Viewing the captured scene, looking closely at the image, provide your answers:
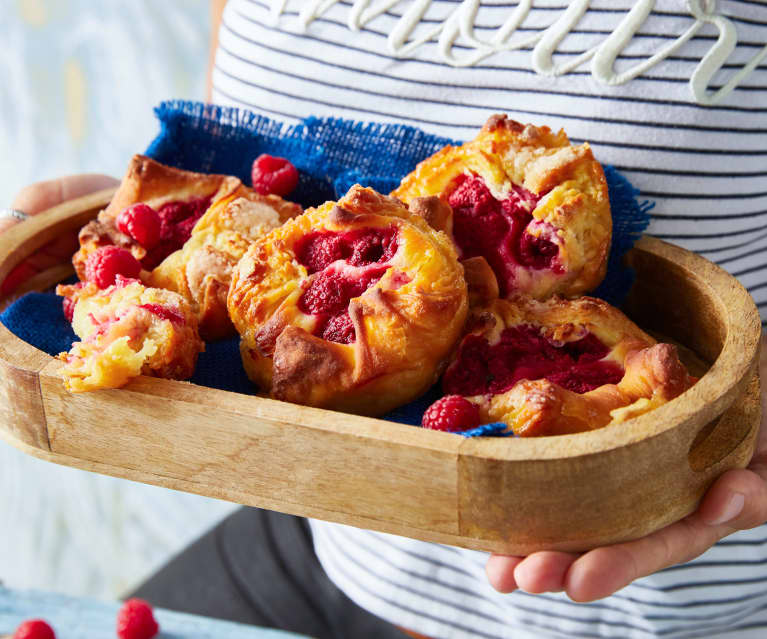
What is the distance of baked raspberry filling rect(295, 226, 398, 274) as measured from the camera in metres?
0.82

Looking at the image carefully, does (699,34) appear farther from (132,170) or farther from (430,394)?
(132,170)

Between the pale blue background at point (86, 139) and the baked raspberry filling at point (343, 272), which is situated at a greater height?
the baked raspberry filling at point (343, 272)

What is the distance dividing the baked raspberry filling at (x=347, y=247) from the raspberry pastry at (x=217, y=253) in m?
0.09

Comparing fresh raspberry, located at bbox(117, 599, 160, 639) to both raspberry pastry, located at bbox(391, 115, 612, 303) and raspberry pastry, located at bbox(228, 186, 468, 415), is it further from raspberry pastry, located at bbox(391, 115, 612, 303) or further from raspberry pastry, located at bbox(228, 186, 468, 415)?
raspberry pastry, located at bbox(391, 115, 612, 303)

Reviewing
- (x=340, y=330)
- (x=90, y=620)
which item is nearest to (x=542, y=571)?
(x=340, y=330)

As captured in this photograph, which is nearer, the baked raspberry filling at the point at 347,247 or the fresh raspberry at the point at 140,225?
the baked raspberry filling at the point at 347,247

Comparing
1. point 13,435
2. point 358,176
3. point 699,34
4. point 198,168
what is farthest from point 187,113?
point 699,34

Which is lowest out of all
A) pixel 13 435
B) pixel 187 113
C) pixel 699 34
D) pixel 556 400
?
pixel 13 435

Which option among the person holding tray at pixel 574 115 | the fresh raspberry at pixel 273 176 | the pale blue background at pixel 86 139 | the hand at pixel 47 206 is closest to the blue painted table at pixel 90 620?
the person holding tray at pixel 574 115

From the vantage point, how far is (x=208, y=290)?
0.87m

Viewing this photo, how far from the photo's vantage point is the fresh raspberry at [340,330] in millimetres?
782

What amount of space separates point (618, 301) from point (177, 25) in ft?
5.81

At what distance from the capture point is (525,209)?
0.88 metres

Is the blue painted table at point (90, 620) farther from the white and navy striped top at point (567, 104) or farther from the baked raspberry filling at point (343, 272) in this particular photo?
the baked raspberry filling at point (343, 272)
